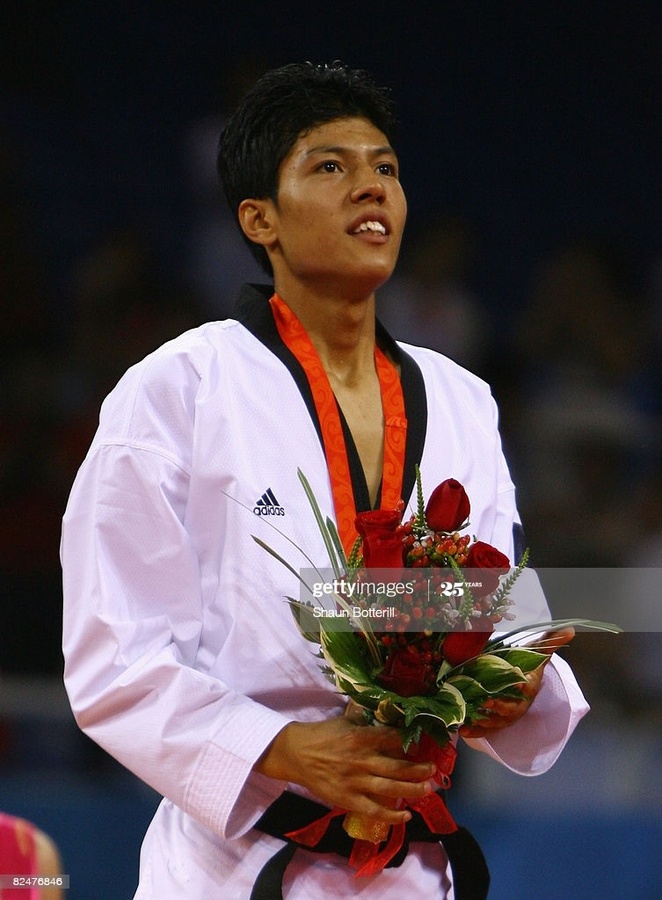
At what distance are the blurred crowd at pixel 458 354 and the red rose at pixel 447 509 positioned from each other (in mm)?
956

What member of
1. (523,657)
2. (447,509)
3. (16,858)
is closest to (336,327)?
(447,509)

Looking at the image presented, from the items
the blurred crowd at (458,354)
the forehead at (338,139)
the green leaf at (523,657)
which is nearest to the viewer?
the green leaf at (523,657)

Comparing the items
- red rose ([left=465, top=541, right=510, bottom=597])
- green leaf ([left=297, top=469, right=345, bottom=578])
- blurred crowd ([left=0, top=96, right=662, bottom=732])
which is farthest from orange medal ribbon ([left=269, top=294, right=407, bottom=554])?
blurred crowd ([left=0, top=96, right=662, bottom=732])

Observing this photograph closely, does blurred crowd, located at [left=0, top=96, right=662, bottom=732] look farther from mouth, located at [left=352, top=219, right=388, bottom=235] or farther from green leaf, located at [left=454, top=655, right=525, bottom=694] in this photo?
green leaf, located at [left=454, top=655, right=525, bottom=694]

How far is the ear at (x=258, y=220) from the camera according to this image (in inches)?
70.3

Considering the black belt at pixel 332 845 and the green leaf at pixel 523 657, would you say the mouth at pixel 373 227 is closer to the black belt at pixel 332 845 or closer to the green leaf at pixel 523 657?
the green leaf at pixel 523 657

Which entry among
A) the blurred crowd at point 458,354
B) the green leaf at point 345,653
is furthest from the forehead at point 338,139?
the green leaf at point 345,653

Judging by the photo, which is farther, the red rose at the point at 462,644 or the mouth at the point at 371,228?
the mouth at the point at 371,228

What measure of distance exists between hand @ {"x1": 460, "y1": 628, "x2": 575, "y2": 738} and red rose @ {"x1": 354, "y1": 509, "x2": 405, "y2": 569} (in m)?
0.21

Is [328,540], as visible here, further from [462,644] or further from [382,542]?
[462,644]

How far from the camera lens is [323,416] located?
1612 millimetres

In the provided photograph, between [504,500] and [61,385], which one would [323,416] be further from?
[61,385]

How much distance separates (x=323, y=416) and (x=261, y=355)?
0.40 feet

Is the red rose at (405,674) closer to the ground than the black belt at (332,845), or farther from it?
farther from it
